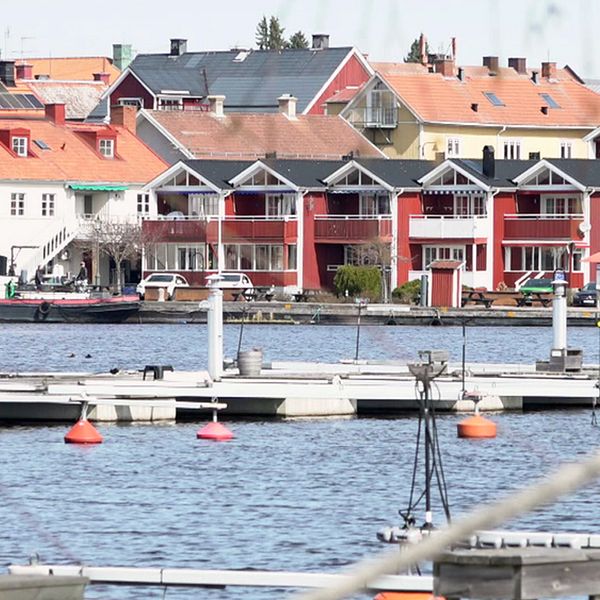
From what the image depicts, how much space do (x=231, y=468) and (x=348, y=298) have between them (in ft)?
165

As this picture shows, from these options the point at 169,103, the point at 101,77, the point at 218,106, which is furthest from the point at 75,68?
the point at 218,106

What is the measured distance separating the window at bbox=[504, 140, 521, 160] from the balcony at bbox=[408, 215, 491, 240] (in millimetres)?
5496

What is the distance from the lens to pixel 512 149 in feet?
293

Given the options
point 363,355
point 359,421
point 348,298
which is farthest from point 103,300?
point 359,421

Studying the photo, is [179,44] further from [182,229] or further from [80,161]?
[80,161]

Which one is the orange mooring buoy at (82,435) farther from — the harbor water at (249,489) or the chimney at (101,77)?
the chimney at (101,77)

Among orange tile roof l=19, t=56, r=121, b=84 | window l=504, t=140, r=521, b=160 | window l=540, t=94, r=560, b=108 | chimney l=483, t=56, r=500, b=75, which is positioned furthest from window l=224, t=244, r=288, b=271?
chimney l=483, t=56, r=500, b=75

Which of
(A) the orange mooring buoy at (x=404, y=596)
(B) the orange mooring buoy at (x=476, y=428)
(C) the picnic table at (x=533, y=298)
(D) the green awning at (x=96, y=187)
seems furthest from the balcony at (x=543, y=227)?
(A) the orange mooring buoy at (x=404, y=596)

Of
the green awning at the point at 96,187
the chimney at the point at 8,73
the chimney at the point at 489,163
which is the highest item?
the chimney at the point at 8,73

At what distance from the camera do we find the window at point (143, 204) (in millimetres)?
87350

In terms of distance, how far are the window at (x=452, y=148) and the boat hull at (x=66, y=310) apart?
15997mm

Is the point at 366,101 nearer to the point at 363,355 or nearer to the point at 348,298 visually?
the point at 348,298

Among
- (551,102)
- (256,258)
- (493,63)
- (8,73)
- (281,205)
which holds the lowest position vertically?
(493,63)

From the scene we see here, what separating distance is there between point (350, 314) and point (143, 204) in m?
16.0
